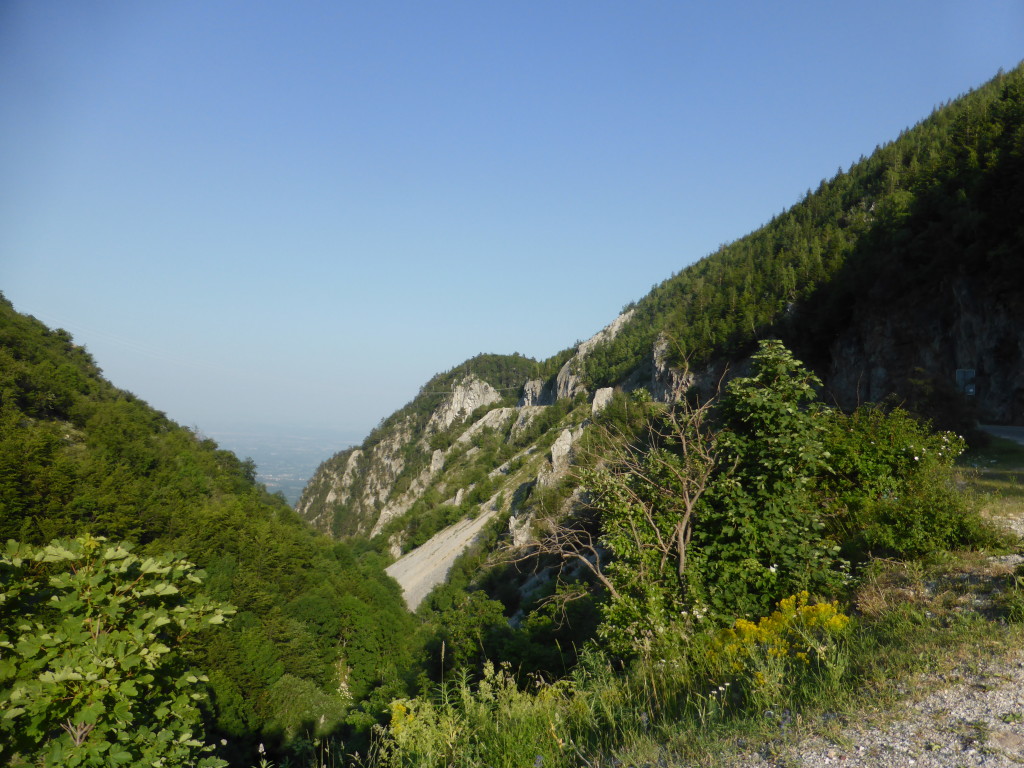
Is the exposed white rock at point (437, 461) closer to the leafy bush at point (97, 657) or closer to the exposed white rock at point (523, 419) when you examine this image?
the exposed white rock at point (523, 419)

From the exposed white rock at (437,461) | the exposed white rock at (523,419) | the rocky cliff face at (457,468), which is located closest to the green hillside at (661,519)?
the rocky cliff face at (457,468)

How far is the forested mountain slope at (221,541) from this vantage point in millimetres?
24891

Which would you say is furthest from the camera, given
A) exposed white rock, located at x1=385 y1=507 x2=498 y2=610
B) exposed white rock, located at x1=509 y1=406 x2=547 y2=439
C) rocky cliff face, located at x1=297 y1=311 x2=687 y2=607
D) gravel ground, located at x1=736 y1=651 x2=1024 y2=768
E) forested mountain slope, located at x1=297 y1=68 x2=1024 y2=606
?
exposed white rock, located at x1=509 y1=406 x2=547 y2=439

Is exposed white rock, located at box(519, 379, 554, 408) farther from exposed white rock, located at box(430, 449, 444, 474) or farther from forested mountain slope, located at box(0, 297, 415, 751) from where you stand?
forested mountain slope, located at box(0, 297, 415, 751)

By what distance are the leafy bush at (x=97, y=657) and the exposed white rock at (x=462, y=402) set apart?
14370 cm

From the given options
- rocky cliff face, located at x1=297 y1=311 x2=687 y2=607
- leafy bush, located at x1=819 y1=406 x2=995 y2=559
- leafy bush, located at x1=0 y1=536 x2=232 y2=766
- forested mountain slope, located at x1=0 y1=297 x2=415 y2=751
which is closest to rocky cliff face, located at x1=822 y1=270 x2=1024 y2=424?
leafy bush, located at x1=819 y1=406 x2=995 y2=559

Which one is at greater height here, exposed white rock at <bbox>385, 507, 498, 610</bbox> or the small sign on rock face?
the small sign on rock face

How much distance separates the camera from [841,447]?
28.4 feet

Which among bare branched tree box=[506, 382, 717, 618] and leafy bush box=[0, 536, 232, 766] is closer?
leafy bush box=[0, 536, 232, 766]

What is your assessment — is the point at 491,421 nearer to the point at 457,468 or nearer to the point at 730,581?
the point at 457,468

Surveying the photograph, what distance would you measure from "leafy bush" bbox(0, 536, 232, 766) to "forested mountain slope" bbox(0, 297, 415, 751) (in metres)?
18.3

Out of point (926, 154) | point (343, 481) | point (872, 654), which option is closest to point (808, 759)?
point (872, 654)

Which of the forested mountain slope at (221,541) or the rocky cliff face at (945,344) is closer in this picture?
the rocky cliff face at (945,344)

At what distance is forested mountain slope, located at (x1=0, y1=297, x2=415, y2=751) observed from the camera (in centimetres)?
2489
